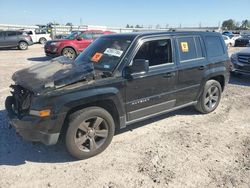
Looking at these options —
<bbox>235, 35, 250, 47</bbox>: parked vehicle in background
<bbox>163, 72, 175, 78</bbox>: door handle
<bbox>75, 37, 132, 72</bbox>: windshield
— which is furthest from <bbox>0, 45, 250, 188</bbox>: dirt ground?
<bbox>235, 35, 250, 47</bbox>: parked vehicle in background

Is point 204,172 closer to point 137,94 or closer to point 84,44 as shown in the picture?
point 137,94

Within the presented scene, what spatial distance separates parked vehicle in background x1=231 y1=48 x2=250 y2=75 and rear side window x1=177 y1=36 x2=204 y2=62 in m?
4.78

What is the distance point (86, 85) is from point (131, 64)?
0.88m

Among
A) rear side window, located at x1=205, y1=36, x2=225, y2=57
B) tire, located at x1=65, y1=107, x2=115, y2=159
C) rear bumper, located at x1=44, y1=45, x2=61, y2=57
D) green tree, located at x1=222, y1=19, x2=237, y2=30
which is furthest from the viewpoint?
green tree, located at x1=222, y1=19, x2=237, y2=30

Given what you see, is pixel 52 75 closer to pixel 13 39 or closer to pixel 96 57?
pixel 96 57

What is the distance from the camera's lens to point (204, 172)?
372cm

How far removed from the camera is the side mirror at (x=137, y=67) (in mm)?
4086

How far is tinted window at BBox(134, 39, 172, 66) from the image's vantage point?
4559 mm

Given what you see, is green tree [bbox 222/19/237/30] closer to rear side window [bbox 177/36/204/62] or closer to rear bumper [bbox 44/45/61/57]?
rear bumper [bbox 44/45/61/57]

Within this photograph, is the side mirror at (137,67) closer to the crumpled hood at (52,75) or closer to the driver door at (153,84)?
the driver door at (153,84)

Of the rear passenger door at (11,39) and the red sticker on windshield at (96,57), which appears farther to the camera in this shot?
the rear passenger door at (11,39)

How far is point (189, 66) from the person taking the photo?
5156 mm

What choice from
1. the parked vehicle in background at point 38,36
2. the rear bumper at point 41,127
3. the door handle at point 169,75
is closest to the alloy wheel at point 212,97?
the door handle at point 169,75

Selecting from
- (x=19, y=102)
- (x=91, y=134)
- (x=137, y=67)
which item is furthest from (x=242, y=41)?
(x=19, y=102)
